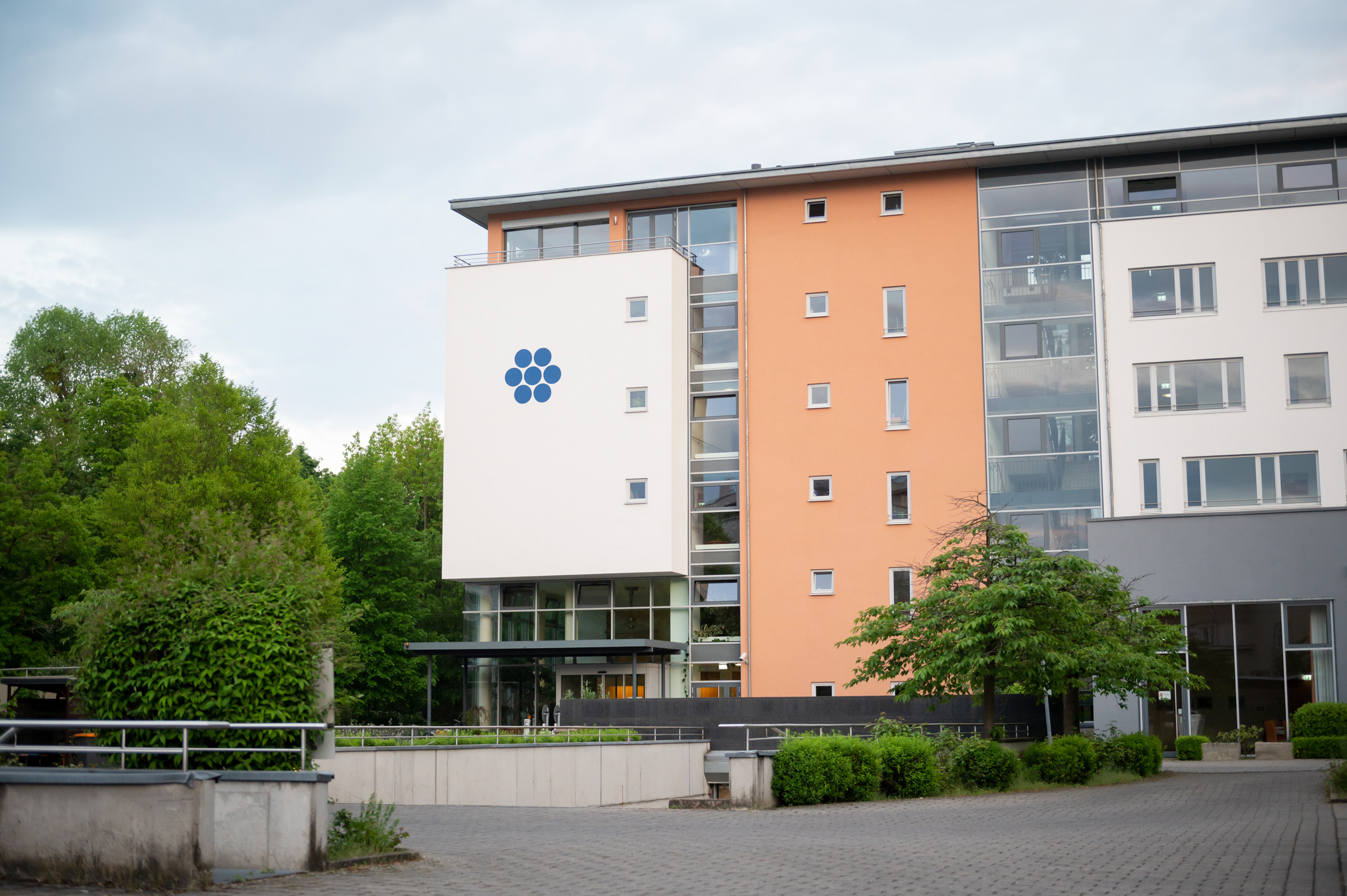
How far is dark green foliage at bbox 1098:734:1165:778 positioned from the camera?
2573cm

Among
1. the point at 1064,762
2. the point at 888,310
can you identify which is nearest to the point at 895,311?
the point at 888,310

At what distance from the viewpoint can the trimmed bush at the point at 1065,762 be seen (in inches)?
924

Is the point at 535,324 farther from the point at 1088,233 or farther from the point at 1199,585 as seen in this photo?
the point at 1199,585

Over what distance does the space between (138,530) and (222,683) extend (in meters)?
32.3

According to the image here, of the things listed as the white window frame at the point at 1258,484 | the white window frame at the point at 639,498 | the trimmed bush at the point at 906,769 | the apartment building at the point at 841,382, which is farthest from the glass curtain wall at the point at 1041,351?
the trimmed bush at the point at 906,769

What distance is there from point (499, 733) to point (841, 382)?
17920 millimetres

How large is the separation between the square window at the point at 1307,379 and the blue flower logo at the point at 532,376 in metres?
21.1

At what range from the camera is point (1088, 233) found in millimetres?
39562

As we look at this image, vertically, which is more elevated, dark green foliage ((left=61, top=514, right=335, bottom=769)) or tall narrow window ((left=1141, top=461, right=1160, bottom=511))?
tall narrow window ((left=1141, top=461, right=1160, bottom=511))

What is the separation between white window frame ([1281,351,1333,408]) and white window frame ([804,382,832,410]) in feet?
41.8

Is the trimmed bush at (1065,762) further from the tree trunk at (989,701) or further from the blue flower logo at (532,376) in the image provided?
the blue flower logo at (532,376)

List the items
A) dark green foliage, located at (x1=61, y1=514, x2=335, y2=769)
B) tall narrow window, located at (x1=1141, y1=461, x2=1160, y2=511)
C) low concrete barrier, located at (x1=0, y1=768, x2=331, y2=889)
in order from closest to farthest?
1. low concrete barrier, located at (x1=0, y1=768, x2=331, y2=889)
2. dark green foliage, located at (x1=61, y1=514, x2=335, y2=769)
3. tall narrow window, located at (x1=1141, y1=461, x2=1160, y2=511)

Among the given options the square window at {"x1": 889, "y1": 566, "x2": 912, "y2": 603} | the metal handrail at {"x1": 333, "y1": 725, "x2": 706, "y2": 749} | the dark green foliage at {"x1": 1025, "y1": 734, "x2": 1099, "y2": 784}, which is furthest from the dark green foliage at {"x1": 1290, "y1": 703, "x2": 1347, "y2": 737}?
the metal handrail at {"x1": 333, "y1": 725, "x2": 706, "y2": 749}

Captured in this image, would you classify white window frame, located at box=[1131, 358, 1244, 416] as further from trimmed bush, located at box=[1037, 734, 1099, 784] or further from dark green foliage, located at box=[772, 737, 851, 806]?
dark green foliage, located at box=[772, 737, 851, 806]
